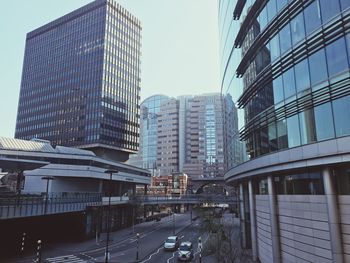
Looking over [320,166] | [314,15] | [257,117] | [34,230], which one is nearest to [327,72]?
[314,15]

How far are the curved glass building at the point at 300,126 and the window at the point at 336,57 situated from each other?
0.05 metres

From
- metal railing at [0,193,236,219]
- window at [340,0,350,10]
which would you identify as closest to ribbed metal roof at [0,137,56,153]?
metal railing at [0,193,236,219]

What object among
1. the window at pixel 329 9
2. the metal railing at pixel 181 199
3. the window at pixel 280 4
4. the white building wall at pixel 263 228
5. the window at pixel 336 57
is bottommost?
the white building wall at pixel 263 228

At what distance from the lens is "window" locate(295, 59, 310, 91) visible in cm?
1953

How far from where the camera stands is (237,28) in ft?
119

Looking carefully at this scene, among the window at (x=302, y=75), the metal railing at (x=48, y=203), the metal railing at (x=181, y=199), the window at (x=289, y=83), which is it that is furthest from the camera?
the metal railing at (x=181, y=199)

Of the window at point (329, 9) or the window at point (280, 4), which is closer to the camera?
the window at point (329, 9)

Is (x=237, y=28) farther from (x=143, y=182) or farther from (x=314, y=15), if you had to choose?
(x=143, y=182)

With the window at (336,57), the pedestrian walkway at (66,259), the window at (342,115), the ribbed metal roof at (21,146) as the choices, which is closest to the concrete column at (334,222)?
the window at (342,115)

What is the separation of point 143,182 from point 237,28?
76.1 meters

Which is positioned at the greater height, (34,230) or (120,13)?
(120,13)

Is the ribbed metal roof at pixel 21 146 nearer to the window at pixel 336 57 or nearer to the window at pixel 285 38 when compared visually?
the window at pixel 285 38

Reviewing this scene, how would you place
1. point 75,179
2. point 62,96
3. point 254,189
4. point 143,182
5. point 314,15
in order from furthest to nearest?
point 62,96, point 143,182, point 75,179, point 254,189, point 314,15

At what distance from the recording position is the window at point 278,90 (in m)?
23.0
